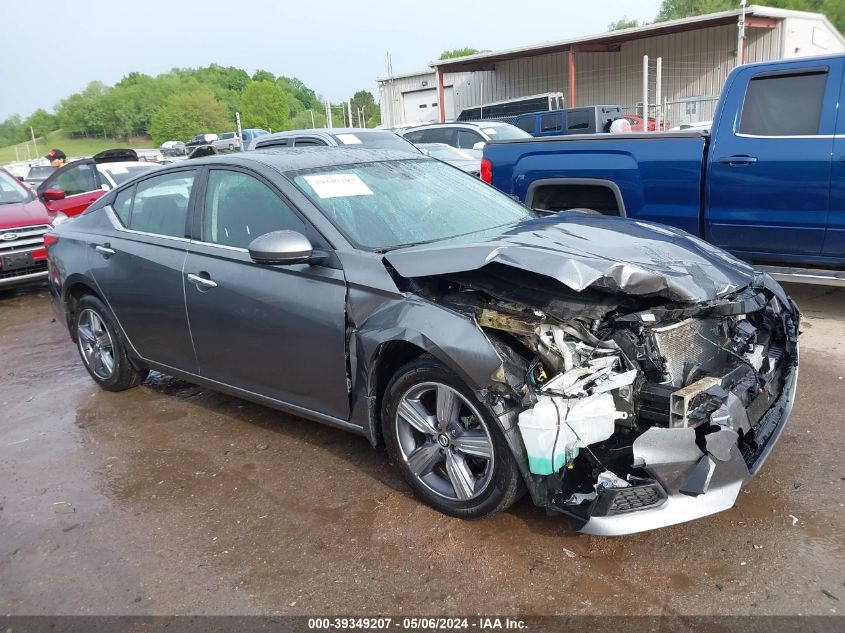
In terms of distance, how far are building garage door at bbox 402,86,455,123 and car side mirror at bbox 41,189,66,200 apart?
2525cm

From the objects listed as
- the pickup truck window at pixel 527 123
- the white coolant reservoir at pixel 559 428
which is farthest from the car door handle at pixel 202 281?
the pickup truck window at pixel 527 123

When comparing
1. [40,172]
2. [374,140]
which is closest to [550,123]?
[374,140]

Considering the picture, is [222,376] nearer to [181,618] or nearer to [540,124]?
[181,618]

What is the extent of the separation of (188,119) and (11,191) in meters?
91.1

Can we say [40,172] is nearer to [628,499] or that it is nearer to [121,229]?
[121,229]

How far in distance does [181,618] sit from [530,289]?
194cm

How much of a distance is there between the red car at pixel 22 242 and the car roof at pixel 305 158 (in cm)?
581

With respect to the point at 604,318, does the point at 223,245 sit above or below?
above

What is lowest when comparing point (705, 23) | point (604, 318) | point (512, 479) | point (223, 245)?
point (512, 479)

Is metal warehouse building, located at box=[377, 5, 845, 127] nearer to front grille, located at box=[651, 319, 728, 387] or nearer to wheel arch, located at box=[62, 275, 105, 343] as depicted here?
wheel arch, located at box=[62, 275, 105, 343]

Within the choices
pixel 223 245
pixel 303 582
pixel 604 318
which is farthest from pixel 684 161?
pixel 303 582

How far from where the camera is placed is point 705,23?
24.2 m

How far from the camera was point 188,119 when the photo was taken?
94438 millimetres

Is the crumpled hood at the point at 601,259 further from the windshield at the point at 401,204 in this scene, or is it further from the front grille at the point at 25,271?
the front grille at the point at 25,271
